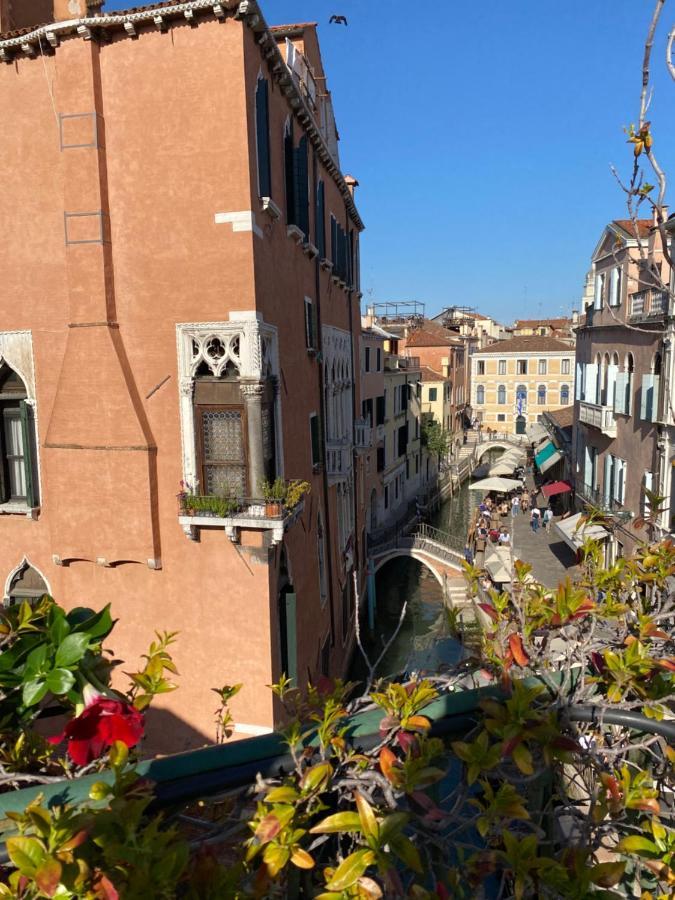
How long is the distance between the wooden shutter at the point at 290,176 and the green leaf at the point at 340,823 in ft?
30.6

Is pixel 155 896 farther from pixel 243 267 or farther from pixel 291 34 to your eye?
pixel 291 34

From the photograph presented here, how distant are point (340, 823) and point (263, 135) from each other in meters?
8.31

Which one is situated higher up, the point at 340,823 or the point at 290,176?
the point at 290,176

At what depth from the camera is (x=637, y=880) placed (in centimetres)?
153

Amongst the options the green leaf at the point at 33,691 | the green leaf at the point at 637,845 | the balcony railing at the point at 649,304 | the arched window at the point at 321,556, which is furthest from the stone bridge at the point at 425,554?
the green leaf at the point at 637,845

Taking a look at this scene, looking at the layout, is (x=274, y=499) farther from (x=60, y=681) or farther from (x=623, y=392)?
(x=623, y=392)

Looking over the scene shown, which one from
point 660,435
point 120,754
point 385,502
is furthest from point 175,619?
point 385,502

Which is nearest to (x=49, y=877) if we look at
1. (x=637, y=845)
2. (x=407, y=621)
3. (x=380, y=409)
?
(x=637, y=845)

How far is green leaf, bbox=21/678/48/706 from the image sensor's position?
5.86 feet

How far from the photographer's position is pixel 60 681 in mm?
1769

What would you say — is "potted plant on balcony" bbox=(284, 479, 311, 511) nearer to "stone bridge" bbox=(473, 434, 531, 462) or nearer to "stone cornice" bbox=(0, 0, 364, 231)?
"stone cornice" bbox=(0, 0, 364, 231)

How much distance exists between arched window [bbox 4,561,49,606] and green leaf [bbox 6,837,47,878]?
8669 millimetres

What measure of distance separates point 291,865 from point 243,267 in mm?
6810

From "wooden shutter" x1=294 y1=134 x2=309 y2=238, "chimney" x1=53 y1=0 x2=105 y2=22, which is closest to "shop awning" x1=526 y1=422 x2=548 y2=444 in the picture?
"wooden shutter" x1=294 y1=134 x2=309 y2=238
